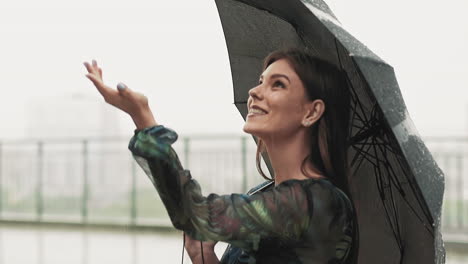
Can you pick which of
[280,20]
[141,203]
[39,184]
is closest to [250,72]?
[280,20]

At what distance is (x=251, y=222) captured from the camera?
1493mm

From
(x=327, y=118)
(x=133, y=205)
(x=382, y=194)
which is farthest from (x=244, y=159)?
(x=327, y=118)

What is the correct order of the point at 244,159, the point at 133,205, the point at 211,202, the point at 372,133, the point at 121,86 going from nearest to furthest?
the point at 121,86 < the point at 211,202 < the point at 372,133 < the point at 244,159 < the point at 133,205

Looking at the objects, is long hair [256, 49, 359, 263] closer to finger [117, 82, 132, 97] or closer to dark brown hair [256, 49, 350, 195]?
dark brown hair [256, 49, 350, 195]

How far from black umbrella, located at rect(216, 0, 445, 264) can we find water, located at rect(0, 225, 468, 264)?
3.45m

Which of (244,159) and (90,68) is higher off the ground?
(90,68)

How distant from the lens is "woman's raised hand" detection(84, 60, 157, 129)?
4.56ft

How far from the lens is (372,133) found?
1777 mm

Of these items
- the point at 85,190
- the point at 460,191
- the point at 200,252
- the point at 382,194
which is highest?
the point at 382,194

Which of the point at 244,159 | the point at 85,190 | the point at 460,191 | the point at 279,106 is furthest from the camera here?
the point at 85,190

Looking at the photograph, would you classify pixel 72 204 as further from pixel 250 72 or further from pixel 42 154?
pixel 250 72

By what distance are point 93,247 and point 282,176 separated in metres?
5.90

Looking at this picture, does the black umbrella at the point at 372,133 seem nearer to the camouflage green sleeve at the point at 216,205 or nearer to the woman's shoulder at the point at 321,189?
the woman's shoulder at the point at 321,189

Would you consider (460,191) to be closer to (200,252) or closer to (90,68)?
(200,252)
